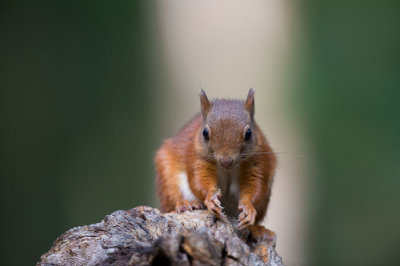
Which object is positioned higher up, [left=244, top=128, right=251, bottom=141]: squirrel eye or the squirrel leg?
[left=244, top=128, right=251, bottom=141]: squirrel eye

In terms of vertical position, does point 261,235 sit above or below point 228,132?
below

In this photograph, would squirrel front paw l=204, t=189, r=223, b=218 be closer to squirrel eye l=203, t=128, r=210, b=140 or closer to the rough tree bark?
the rough tree bark

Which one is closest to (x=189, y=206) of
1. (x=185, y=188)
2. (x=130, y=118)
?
(x=185, y=188)

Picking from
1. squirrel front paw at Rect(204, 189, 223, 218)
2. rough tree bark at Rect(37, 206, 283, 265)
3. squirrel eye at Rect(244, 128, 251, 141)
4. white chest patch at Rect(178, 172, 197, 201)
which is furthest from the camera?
white chest patch at Rect(178, 172, 197, 201)

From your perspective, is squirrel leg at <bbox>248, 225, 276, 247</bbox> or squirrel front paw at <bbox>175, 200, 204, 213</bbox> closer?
squirrel leg at <bbox>248, 225, 276, 247</bbox>

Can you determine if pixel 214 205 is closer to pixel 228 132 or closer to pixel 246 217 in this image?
pixel 246 217

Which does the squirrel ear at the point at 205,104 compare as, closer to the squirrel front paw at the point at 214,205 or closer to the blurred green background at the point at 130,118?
the squirrel front paw at the point at 214,205

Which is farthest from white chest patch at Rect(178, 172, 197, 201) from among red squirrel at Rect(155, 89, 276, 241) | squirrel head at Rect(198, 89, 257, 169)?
squirrel head at Rect(198, 89, 257, 169)

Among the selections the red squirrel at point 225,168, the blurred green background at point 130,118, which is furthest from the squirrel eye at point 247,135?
the blurred green background at point 130,118
